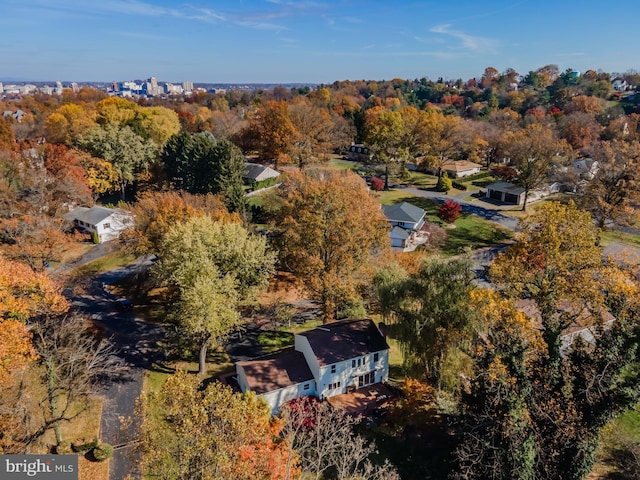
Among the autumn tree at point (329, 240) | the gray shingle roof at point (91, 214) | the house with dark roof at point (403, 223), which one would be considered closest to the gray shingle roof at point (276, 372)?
the autumn tree at point (329, 240)

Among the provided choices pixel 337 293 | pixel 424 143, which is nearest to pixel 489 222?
pixel 424 143

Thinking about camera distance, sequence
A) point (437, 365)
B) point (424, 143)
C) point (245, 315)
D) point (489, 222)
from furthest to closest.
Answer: point (424, 143)
point (489, 222)
point (245, 315)
point (437, 365)

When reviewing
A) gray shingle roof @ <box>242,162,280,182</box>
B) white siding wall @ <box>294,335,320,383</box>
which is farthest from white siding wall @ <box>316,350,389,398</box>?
gray shingle roof @ <box>242,162,280,182</box>

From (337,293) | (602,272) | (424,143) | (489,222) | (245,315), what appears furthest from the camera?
(424,143)

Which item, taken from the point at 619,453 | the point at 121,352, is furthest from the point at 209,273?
the point at 619,453

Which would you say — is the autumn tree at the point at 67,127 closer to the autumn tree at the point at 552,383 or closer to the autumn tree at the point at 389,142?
the autumn tree at the point at 389,142

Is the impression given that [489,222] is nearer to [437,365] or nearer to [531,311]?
[531,311]
